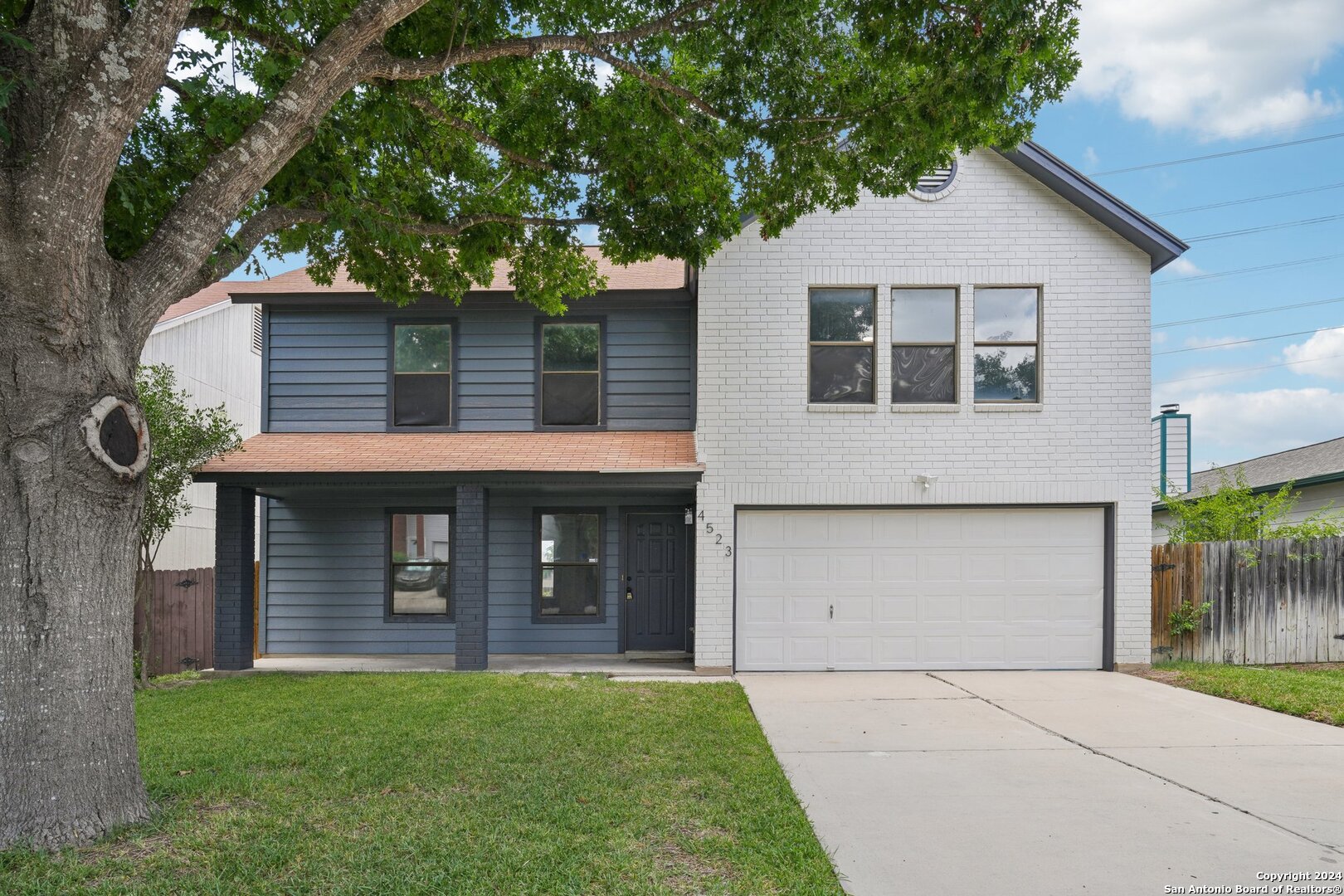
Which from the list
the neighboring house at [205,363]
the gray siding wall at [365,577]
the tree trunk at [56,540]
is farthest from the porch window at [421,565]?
the tree trunk at [56,540]

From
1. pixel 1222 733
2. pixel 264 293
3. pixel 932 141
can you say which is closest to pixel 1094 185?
pixel 932 141

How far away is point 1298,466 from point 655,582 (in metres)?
14.1

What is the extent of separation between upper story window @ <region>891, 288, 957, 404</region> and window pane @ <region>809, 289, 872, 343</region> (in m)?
0.36

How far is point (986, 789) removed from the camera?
5926 millimetres

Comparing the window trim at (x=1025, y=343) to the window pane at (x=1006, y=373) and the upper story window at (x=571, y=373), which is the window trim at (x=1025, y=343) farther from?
the upper story window at (x=571, y=373)

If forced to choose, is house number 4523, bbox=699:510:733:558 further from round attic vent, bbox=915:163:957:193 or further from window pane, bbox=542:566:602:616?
round attic vent, bbox=915:163:957:193

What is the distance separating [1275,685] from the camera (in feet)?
31.8

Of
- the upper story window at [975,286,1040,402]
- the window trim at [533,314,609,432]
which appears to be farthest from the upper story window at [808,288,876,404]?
the window trim at [533,314,609,432]

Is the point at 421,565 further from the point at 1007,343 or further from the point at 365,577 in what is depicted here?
the point at 1007,343

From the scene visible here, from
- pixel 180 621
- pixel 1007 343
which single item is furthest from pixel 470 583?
pixel 1007 343

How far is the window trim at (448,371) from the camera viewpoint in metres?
12.3

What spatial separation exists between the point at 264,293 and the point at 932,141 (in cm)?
903

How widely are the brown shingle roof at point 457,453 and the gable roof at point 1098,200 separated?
221 inches

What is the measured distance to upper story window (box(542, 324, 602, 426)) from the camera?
1232 cm
